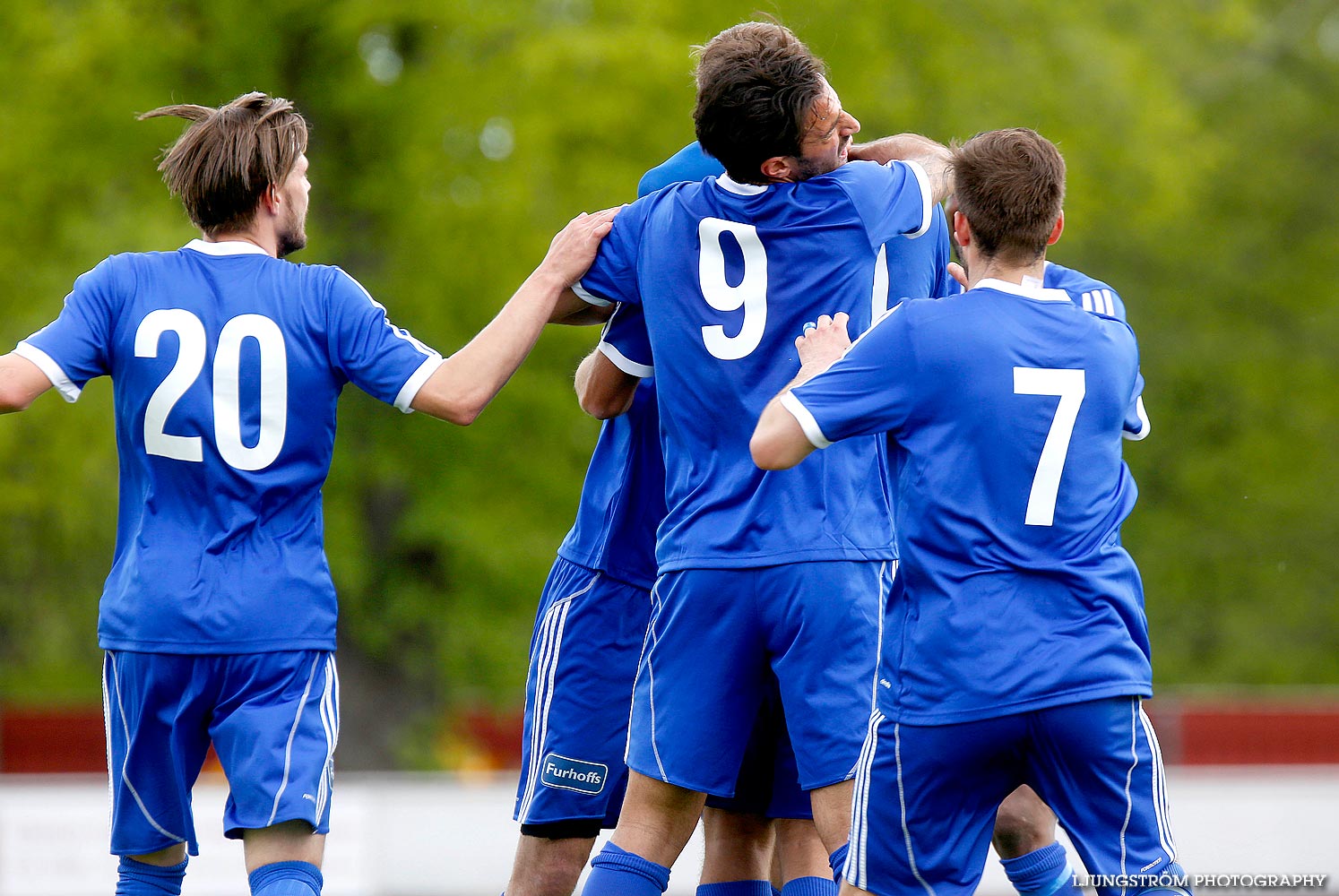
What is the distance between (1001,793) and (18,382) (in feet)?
7.96

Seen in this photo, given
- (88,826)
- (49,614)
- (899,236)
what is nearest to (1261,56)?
(49,614)

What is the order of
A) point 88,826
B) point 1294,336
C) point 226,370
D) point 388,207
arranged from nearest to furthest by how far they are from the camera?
point 226,370 → point 88,826 → point 388,207 → point 1294,336

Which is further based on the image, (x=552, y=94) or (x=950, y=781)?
(x=552, y=94)

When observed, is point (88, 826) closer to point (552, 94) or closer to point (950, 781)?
point (552, 94)

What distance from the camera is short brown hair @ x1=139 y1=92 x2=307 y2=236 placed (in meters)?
3.78

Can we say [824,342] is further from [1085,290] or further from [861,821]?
[861,821]

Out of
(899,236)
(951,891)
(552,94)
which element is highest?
(552,94)

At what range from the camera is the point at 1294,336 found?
2445 centimetres

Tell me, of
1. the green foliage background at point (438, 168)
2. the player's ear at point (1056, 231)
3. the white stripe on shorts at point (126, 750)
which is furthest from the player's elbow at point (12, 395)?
the green foliage background at point (438, 168)

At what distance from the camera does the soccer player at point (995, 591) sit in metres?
3.21

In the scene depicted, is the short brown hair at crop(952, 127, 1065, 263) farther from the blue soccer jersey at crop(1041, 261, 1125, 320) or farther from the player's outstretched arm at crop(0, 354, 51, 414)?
the player's outstretched arm at crop(0, 354, 51, 414)

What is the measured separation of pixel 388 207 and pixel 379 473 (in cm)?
240

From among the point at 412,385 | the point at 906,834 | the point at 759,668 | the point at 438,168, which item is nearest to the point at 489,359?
the point at 412,385

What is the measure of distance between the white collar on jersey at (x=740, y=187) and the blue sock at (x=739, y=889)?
73.9 inches
